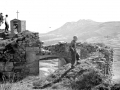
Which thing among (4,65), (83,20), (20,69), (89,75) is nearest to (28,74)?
(20,69)

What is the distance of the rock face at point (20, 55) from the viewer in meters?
12.7

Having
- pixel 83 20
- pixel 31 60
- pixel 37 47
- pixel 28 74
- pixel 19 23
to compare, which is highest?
pixel 83 20

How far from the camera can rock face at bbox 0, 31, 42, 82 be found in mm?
12695

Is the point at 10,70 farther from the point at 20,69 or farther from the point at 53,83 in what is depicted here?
the point at 53,83

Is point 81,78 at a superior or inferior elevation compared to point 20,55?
inferior

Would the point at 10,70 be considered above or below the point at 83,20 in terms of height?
below

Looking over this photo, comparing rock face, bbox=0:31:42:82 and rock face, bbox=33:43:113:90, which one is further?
rock face, bbox=0:31:42:82

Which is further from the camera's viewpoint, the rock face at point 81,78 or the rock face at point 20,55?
the rock face at point 20,55

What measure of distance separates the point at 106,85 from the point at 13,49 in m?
7.02

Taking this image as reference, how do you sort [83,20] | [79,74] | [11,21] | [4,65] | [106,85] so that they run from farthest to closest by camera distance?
1. [83,20]
2. [11,21]
3. [4,65]
4. [79,74]
5. [106,85]

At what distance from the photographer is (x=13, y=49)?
12.9m

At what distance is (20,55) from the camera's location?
42.3 feet

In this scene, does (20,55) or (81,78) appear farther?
(20,55)

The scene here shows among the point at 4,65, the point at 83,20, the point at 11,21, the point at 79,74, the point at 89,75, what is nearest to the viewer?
the point at 89,75
